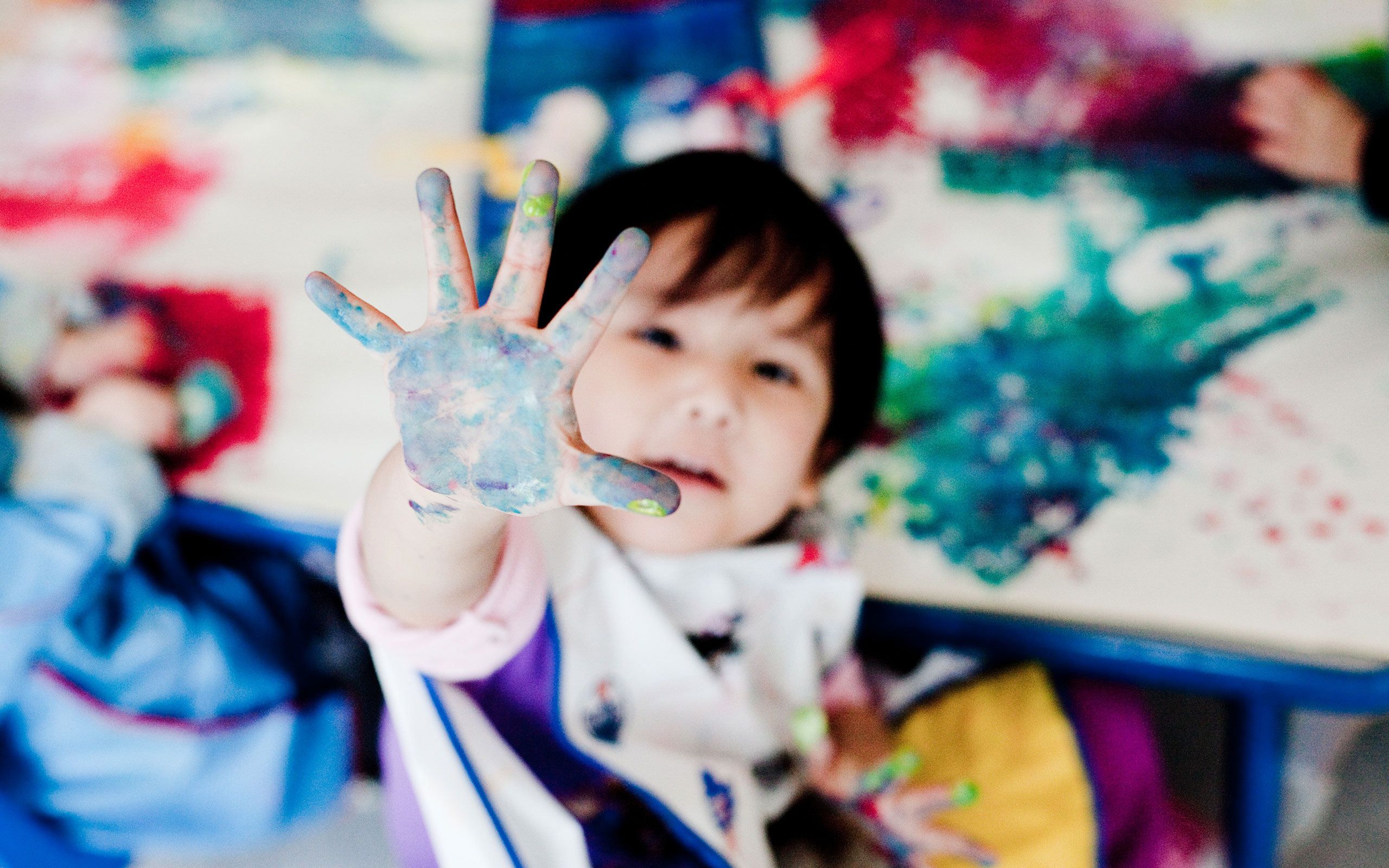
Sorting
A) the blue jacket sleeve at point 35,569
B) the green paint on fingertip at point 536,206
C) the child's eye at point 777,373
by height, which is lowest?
the blue jacket sleeve at point 35,569

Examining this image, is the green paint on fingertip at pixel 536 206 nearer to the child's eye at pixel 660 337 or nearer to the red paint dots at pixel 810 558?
the child's eye at pixel 660 337

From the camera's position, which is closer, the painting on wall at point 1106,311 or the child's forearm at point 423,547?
the child's forearm at point 423,547

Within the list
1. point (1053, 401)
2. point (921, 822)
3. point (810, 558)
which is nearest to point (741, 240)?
point (810, 558)

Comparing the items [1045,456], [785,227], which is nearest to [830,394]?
[785,227]

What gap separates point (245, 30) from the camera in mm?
1212

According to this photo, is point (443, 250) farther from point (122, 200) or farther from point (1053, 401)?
point (122, 200)

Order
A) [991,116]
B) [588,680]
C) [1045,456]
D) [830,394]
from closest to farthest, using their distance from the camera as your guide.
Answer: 1. [588,680]
2. [830,394]
3. [1045,456]
4. [991,116]

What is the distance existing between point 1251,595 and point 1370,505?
15 centimetres

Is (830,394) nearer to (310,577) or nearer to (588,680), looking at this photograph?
(588,680)

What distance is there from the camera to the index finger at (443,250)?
402 mm

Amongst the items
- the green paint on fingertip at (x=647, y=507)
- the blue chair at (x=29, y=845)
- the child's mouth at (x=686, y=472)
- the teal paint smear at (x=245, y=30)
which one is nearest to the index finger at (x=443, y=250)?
the green paint on fingertip at (x=647, y=507)

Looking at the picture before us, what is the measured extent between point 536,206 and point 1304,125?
0.99 metres

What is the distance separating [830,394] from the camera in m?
0.72

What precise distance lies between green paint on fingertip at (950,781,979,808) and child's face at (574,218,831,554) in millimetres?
273
